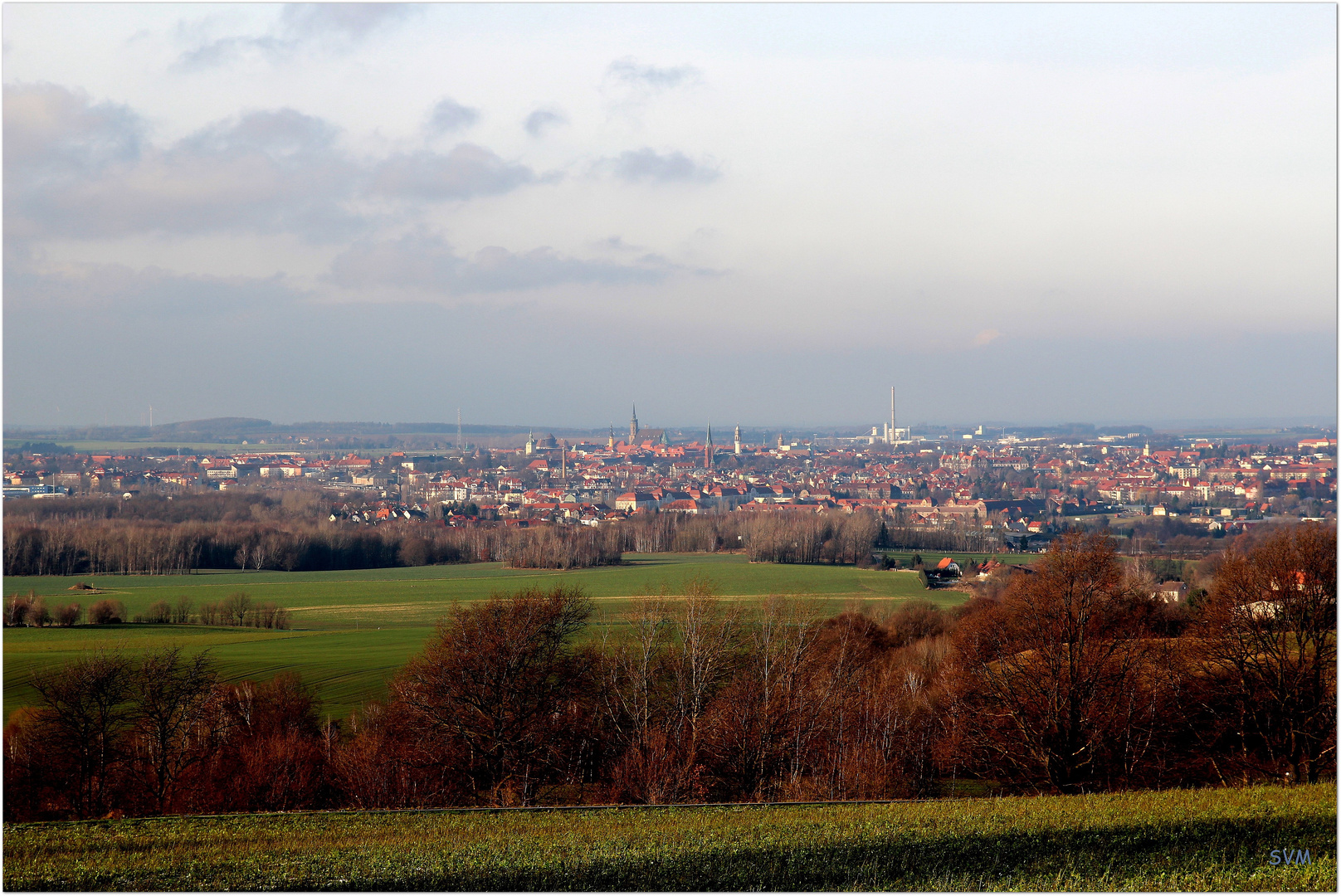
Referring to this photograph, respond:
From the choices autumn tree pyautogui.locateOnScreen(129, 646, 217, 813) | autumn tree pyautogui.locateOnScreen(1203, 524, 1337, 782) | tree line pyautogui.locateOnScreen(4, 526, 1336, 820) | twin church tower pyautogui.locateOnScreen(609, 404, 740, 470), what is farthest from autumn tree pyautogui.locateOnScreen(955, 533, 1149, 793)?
twin church tower pyautogui.locateOnScreen(609, 404, 740, 470)

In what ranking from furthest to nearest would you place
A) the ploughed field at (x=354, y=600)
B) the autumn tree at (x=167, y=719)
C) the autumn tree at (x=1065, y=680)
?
the ploughed field at (x=354, y=600) < the autumn tree at (x=167, y=719) < the autumn tree at (x=1065, y=680)

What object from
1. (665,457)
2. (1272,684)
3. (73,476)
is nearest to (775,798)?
(1272,684)

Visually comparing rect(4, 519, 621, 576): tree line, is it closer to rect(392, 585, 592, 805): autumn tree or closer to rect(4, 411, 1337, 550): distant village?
rect(4, 411, 1337, 550): distant village

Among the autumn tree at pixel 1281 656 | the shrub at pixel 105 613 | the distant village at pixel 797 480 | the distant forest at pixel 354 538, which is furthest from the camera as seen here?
the distant village at pixel 797 480

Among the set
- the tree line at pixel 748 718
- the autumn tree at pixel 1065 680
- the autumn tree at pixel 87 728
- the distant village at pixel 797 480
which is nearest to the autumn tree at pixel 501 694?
the tree line at pixel 748 718

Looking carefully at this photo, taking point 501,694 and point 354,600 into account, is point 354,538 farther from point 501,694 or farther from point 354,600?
point 501,694

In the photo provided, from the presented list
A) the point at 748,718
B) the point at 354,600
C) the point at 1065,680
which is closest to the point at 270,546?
the point at 354,600

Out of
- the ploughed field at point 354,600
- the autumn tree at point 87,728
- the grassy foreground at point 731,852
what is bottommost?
the ploughed field at point 354,600

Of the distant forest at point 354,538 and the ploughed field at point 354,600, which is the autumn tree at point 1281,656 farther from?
the distant forest at point 354,538
